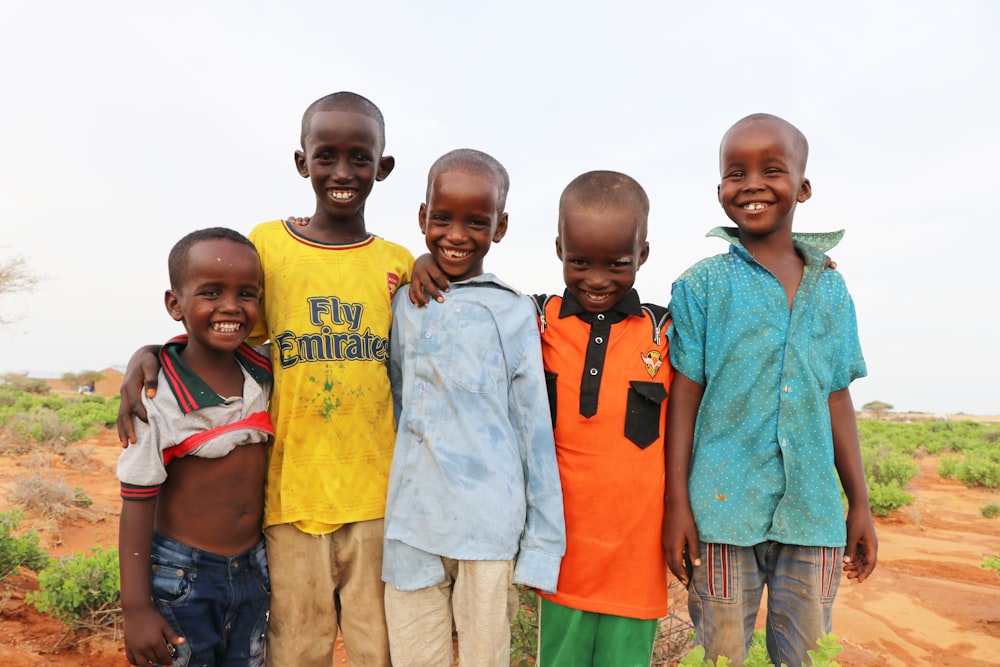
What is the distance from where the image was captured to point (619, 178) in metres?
2.24

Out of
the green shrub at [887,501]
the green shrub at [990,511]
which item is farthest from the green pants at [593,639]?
the green shrub at [990,511]

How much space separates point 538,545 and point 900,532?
753cm

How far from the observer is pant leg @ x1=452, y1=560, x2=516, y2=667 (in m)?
1.93

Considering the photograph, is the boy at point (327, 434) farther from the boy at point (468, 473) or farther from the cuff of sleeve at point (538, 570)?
the cuff of sleeve at point (538, 570)

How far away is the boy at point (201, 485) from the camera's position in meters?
1.89

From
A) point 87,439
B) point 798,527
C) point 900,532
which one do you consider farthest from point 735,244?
point 87,439

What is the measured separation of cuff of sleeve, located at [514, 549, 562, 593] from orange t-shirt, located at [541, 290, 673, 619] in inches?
4.8

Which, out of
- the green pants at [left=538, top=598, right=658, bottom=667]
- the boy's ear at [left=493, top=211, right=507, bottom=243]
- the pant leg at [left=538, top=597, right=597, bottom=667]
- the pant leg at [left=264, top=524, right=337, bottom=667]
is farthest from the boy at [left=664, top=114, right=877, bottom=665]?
the pant leg at [left=264, top=524, right=337, bottom=667]

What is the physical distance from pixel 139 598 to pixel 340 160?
1524 millimetres

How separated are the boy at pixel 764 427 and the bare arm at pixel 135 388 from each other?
166cm

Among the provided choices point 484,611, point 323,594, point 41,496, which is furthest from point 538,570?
point 41,496

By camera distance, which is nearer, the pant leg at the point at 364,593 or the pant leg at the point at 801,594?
the pant leg at the point at 801,594

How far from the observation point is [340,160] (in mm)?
2301

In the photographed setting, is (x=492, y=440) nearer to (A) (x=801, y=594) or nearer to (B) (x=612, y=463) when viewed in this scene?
(B) (x=612, y=463)
